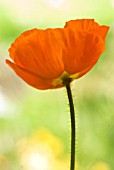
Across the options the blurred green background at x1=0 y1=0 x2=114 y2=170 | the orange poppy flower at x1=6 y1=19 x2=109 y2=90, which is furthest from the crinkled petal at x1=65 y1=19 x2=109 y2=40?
the blurred green background at x1=0 y1=0 x2=114 y2=170

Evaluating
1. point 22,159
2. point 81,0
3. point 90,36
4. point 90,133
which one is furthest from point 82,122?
point 90,36

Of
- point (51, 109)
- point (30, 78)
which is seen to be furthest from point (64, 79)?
point (51, 109)

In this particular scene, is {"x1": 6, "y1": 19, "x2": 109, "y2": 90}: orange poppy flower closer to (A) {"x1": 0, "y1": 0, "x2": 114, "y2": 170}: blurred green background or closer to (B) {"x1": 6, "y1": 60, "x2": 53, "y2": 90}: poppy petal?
(B) {"x1": 6, "y1": 60, "x2": 53, "y2": 90}: poppy petal

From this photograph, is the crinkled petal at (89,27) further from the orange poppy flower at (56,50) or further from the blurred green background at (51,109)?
the blurred green background at (51,109)

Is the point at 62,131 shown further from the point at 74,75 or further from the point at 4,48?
the point at 74,75

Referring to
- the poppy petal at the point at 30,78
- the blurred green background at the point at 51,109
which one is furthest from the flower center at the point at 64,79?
the blurred green background at the point at 51,109

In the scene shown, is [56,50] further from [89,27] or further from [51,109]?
[51,109]

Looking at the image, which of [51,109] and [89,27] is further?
[51,109]
